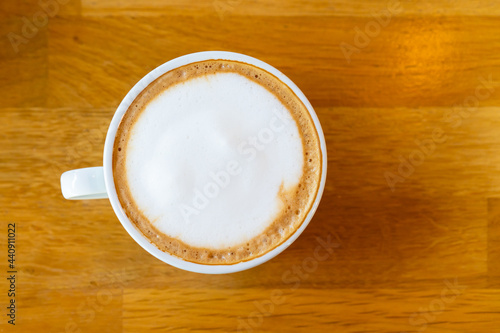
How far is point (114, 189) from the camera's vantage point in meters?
0.62

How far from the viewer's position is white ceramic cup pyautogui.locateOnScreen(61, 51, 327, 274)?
61 cm

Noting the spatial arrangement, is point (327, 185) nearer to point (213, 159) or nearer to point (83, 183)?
point (213, 159)

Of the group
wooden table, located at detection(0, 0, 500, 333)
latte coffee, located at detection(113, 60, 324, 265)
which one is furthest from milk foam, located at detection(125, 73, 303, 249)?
wooden table, located at detection(0, 0, 500, 333)

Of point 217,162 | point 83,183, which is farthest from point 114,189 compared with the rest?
point 217,162

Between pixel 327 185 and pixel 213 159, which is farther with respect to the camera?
pixel 327 185

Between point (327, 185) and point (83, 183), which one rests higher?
point (327, 185)

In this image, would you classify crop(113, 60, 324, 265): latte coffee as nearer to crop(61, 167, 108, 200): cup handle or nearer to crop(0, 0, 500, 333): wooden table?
crop(61, 167, 108, 200): cup handle

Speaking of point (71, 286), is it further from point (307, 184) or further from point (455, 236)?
point (455, 236)

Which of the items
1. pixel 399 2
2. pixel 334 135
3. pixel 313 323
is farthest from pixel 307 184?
pixel 399 2

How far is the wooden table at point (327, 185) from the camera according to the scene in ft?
2.47

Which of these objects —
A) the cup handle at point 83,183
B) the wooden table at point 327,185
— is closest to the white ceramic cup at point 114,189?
the cup handle at point 83,183

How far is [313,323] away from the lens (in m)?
0.76

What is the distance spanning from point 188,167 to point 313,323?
1.13ft

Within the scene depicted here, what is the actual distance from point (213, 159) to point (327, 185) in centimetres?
23
